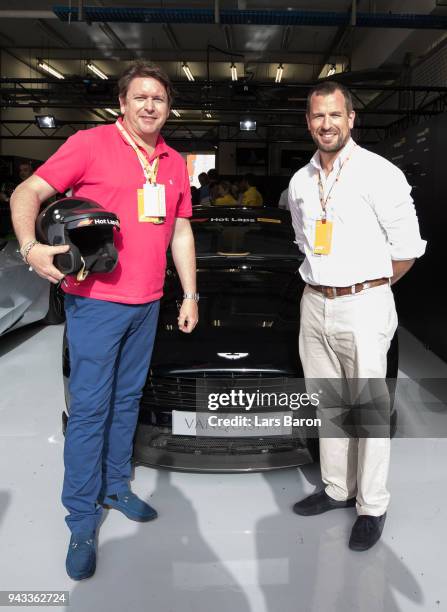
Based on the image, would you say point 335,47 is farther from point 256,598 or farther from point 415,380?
point 256,598

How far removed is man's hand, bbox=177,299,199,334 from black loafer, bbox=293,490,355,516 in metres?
0.85

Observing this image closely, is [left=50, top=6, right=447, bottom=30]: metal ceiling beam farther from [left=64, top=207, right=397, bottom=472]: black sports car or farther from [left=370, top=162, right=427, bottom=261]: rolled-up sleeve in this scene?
[left=370, top=162, right=427, bottom=261]: rolled-up sleeve

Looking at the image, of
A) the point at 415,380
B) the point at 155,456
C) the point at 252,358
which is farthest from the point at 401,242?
the point at 415,380

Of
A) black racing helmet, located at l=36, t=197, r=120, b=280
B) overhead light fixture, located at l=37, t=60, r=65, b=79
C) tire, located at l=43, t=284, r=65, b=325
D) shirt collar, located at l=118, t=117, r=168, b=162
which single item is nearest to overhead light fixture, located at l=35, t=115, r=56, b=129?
overhead light fixture, located at l=37, t=60, r=65, b=79

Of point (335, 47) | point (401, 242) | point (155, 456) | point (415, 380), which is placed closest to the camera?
point (401, 242)

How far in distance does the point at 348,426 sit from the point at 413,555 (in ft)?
1.65

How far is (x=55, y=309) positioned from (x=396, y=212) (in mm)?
3954

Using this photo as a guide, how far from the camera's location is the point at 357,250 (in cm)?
192

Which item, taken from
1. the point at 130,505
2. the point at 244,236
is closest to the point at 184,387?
the point at 130,505

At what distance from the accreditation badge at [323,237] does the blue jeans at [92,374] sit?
2.10 ft

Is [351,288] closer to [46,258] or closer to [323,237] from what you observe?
[323,237]

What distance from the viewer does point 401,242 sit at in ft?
6.27

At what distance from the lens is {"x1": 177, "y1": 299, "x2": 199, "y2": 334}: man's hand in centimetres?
216

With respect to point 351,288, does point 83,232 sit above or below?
above
